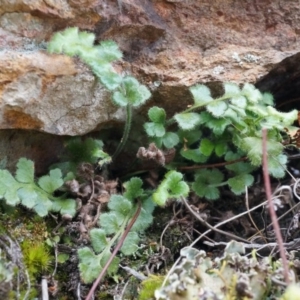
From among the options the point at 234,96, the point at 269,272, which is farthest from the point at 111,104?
the point at 269,272

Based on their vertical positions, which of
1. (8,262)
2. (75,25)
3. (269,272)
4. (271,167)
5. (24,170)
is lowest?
(8,262)

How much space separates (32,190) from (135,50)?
0.61m

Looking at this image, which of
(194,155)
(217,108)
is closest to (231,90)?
(217,108)

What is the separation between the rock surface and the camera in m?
1.59

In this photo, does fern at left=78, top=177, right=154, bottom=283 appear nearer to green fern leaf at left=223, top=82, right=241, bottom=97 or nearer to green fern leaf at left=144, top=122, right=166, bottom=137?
green fern leaf at left=144, top=122, right=166, bottom=137

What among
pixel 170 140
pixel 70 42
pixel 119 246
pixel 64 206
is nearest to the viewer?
pixel 70 42

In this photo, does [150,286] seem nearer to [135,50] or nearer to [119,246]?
[119,246]

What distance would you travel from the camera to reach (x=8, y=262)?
4.62 ft

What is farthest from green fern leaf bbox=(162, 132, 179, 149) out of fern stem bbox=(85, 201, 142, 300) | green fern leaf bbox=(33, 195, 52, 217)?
green fern leaf bbox=(33, 195, 52, 217)

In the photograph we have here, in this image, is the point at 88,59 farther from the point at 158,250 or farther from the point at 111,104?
the point at 158,250

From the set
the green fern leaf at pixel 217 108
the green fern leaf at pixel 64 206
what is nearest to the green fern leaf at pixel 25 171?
the green fern leaf at pixel 64 206

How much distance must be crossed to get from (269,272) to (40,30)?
40.4 inches

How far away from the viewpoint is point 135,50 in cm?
179

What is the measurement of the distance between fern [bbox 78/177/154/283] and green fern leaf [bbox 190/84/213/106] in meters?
0.34
